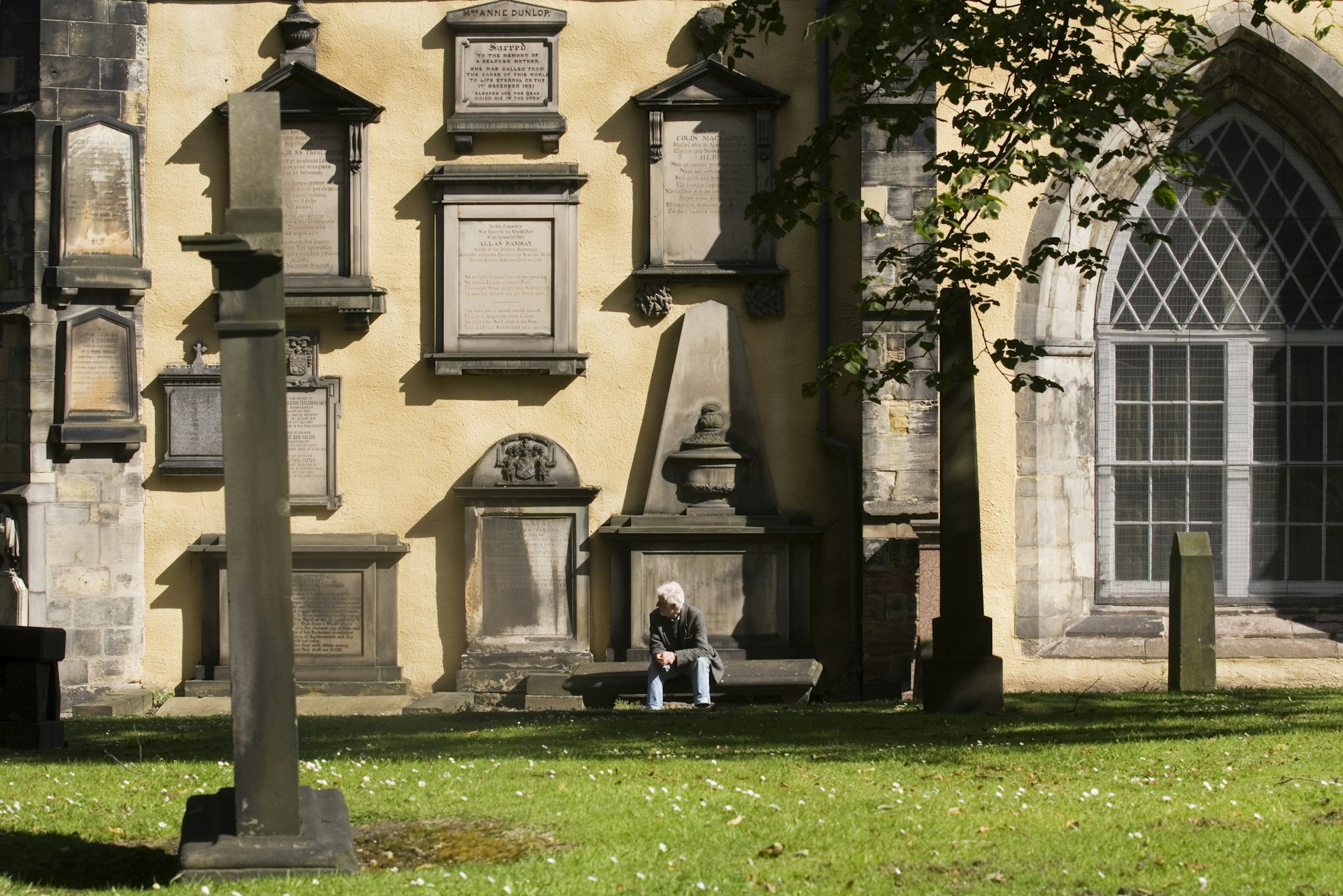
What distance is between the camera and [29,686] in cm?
899

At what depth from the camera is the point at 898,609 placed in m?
12.3

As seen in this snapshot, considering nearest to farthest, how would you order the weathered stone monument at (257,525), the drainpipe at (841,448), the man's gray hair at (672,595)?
the weathered stone monument at (257,525) < the man's gray hair at (672,595) < the drainpipe at (841,448)

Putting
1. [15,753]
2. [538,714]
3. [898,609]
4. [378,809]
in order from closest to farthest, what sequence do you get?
1. [378,809]
2. [15,753]
3. [538,714]
4. [898,609]

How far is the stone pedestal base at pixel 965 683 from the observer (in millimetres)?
9609

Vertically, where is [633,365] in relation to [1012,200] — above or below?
below

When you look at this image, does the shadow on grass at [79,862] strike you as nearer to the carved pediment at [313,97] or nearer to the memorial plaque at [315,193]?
the memorial plaque at [315,193]

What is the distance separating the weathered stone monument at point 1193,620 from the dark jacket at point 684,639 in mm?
3241

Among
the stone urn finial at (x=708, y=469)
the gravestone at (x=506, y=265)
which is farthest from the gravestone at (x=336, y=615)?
the stone urn finial at (x=708, y=469)

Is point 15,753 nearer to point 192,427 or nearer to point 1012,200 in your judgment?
point 192,427

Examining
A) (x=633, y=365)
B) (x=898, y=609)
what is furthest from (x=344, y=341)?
(x=898, y=609)

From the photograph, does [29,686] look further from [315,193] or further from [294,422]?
[315,193]

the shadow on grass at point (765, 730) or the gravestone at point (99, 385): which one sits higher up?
the gravestone at point (99, 385)

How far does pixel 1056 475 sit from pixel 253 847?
9.17m

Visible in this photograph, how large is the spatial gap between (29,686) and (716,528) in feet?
18.3
